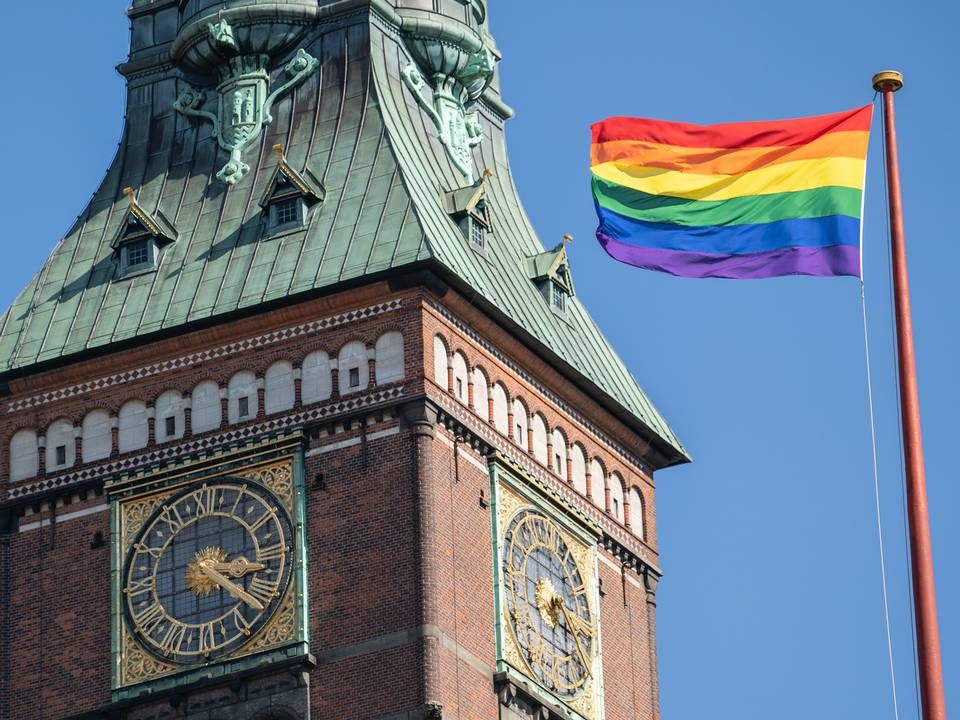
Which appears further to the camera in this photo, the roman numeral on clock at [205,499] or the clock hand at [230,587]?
the roman numeral on clock at [205,499]

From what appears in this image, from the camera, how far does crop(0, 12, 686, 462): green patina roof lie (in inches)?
2635

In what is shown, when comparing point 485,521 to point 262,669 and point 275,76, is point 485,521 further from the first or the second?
point 275,76

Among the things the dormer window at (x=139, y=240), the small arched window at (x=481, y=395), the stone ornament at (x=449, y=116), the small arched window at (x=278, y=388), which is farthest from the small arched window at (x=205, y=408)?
the stone ornament at (x=449, y=116)

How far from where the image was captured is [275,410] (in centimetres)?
6569

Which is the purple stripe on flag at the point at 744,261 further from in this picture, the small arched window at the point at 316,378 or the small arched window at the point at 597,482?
the small arched window at the point at 597,482

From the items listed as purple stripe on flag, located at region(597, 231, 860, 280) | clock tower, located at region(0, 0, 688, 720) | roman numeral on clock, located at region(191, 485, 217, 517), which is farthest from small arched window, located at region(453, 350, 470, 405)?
purple stripe on flag, located at region(597, 231, 860, 280)

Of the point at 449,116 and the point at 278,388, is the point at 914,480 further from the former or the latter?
the point at 449,116

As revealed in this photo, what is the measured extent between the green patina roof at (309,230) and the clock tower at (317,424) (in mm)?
73

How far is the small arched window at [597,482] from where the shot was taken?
69.0m

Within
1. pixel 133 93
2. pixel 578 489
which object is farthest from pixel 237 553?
pixel 133 93

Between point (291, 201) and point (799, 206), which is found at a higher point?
point (291, 201)

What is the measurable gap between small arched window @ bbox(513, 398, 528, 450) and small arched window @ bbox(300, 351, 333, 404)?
11.8 ft

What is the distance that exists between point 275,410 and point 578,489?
6.02 meters

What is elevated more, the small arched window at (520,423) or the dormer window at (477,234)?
the dormer window at (477,234)
